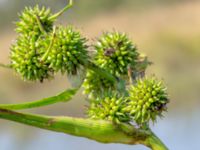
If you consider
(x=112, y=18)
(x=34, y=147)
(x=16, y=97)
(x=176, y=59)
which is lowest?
(x=34, y=147)

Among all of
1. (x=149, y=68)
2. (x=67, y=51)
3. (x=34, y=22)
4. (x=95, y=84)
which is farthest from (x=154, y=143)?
(x=149, y=68)

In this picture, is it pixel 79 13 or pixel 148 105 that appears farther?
pixel 79 13

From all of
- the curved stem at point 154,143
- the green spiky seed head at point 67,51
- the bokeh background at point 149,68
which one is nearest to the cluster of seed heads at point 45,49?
the green spiky seed head at point 67,51

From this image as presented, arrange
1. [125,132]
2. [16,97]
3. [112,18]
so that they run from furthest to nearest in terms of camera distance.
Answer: [112,18], [16,97], [125,132]

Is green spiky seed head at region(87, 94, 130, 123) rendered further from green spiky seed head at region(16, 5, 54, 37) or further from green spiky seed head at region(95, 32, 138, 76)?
green spiky seed head at region(16, 5, 54, 37)

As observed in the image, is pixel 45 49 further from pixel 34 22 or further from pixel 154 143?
pixel 154 143

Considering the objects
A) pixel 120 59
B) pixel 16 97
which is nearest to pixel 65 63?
pixel 120 59

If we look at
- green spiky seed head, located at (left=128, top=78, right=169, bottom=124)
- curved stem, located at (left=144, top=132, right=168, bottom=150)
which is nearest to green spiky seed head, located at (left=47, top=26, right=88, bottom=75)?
green spiky seed head, located at (left=128, top=78, right=169, bottom=124)

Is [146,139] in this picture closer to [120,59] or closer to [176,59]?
[120,59]

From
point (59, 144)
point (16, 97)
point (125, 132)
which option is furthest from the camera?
point (16, 97)
